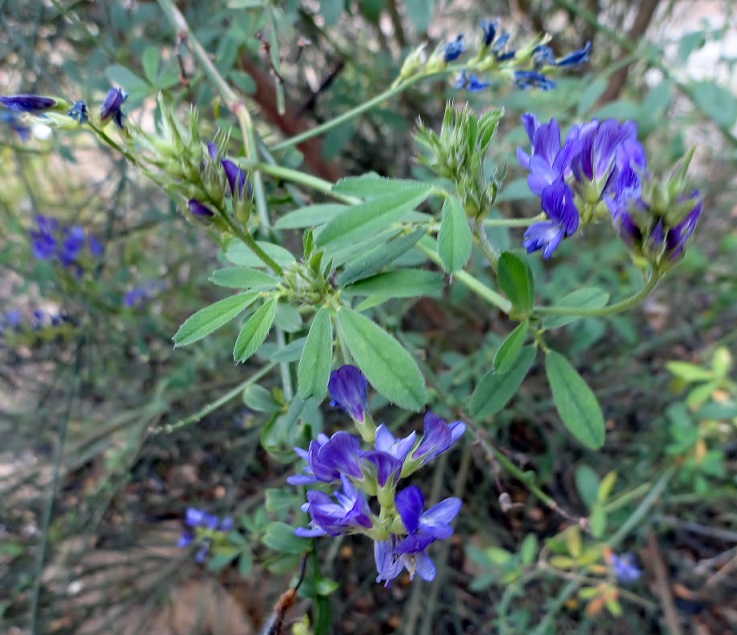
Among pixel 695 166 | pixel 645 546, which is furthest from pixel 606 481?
pixel 695 166

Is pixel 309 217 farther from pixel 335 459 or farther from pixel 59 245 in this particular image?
pixel 59 245

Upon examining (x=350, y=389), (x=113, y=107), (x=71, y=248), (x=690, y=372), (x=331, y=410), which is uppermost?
(x=71, y=248)

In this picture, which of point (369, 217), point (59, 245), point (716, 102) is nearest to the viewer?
point (369, 217)

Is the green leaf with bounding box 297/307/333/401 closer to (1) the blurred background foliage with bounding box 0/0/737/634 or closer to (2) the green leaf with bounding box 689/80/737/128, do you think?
(1) the blurred background foliage with bounding box 0/0/737/634

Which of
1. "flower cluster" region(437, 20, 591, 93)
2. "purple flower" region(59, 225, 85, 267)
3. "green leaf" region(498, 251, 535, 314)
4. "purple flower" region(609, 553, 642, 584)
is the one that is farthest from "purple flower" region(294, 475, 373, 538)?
"purple flower" region(59, 225, 85, 267)

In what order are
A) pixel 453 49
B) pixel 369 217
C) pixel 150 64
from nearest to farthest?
pixel 369 217 < pixel 453 49 < pixel 150 64

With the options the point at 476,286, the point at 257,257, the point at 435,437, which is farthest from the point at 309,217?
the point at 435,437

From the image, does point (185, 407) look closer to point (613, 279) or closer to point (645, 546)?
point (613, 279)
